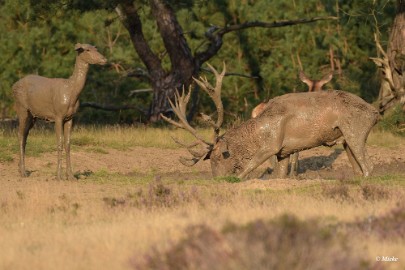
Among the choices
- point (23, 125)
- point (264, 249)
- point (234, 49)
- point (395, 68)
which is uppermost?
point (264, 249)

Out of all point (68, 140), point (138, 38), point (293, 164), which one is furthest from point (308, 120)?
point (138, 38)

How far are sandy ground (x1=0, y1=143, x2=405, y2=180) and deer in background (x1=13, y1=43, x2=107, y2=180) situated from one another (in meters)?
1.33

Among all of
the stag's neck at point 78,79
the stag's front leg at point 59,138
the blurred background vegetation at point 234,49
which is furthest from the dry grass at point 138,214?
the blurred background vegetation at point 234,49

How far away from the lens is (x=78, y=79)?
16.2 m

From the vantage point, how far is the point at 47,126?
87.7 feet

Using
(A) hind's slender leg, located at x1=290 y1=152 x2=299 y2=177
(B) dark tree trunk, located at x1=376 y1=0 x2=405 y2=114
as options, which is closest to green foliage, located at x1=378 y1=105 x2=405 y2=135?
(B) dark tree trunk, located at x1=376 y1=0 x2=405 y2=114

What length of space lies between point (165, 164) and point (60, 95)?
4.70 meters

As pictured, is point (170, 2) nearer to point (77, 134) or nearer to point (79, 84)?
point (77, 134)

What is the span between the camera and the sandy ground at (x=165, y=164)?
18.7 m

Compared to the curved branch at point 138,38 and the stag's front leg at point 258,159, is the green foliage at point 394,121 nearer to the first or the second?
the curved branch at point 138,38

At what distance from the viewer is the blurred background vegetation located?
29.9m

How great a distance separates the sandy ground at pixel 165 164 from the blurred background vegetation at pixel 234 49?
7.83 metres

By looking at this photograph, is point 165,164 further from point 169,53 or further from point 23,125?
point 169,53

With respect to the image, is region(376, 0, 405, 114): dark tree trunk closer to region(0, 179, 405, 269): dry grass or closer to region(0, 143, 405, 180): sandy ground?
region(0, 143, 405, 180): sandy ground
